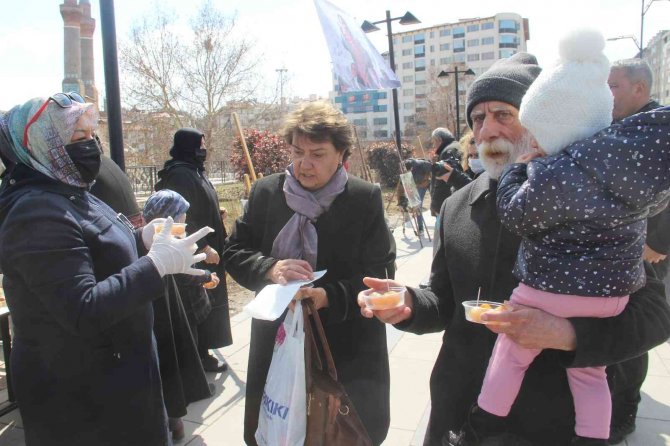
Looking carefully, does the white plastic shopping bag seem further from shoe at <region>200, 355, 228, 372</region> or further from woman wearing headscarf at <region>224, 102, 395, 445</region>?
shoe at <region>200, 355, 228, 372</region>

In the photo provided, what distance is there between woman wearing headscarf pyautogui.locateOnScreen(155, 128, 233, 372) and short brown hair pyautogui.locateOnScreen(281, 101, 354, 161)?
7.03 feet

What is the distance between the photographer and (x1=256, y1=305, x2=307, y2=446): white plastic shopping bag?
192 centimetres

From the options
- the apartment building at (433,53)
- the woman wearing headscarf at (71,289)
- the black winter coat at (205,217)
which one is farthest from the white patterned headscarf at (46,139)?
the apartment building at (433,53)

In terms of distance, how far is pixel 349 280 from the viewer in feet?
7.55

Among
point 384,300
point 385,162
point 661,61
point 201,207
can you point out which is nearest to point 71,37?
point 385,162

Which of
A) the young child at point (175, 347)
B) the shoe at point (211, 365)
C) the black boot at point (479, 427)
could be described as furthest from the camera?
the shoe at point (211, 365)

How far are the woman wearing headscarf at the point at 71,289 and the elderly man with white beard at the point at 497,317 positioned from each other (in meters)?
0.91

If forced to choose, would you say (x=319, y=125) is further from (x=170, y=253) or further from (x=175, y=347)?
(x=175, y=347)

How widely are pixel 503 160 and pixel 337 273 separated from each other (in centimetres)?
97

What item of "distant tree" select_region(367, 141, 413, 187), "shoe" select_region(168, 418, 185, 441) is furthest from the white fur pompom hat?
"distant tree" select_region(367, 141, 413, 187)

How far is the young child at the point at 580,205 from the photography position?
1.23m

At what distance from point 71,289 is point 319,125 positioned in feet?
3.99

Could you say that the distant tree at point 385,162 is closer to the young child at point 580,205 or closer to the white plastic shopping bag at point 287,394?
the white plastic shopping bag at point 287,394

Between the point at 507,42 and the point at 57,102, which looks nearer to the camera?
the point at 57,102
